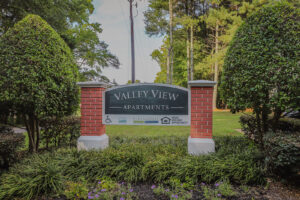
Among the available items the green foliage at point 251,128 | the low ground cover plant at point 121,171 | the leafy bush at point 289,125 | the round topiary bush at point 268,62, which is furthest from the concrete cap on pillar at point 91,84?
the leafy bush at point 289,125

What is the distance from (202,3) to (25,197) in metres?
19.6

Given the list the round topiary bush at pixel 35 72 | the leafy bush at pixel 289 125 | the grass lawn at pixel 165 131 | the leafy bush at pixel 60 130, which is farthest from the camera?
the grass lawn at pixel 165 131

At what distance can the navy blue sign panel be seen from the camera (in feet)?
13.9

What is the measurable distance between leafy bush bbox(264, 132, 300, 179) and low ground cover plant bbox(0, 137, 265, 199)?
269 mm

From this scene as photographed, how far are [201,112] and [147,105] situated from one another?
126 centimetres

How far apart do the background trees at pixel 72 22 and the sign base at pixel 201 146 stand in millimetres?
8822

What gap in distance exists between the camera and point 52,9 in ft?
28.3

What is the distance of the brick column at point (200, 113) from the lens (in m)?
3.97

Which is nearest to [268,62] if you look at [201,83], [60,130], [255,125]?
[201,83]

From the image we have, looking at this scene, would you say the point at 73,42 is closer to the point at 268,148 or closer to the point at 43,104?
the point at 43,104

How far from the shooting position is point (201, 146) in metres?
3.91

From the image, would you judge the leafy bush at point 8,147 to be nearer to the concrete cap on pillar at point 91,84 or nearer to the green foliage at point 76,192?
the green foliage at point 76,192

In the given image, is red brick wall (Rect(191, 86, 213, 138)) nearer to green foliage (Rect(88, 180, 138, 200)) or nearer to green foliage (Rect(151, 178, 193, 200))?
green foliage (Rect(151, 178, 193, 200))

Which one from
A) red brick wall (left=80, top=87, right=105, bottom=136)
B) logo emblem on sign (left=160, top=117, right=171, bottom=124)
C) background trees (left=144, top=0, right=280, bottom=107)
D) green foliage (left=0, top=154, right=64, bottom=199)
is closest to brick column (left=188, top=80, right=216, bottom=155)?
logo emblem on sign (left=160, top=117, right=171, bottom=124)
